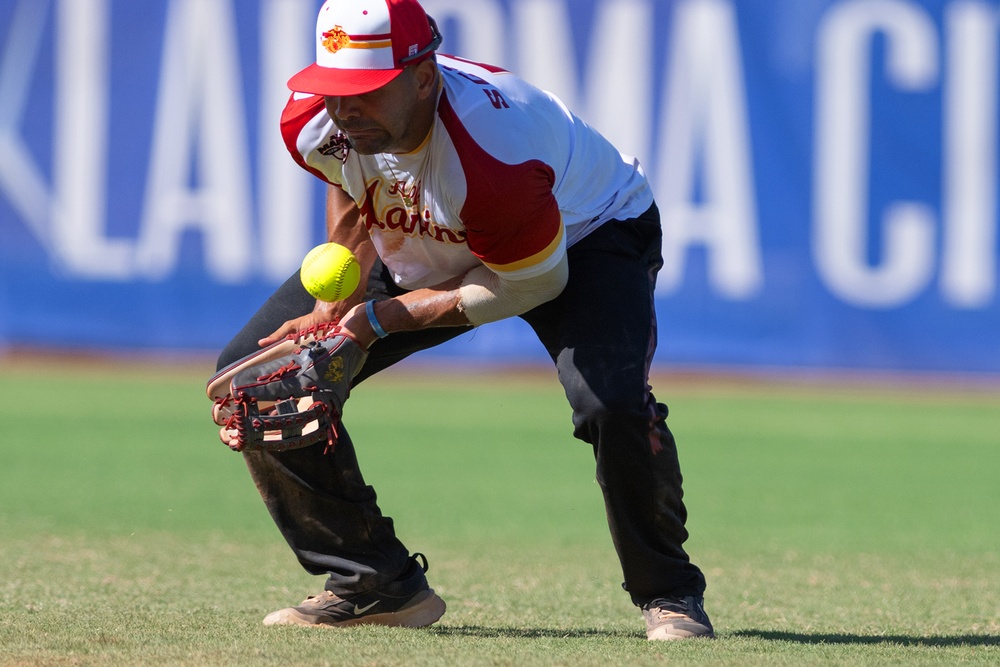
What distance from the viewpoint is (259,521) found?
695 cm

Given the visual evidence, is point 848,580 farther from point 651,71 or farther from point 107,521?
point 651,71

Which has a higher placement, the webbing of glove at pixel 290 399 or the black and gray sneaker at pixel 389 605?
the webbing of glove at pixel 290 399

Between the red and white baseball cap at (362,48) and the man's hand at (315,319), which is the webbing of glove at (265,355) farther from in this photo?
the red and white baseball cap at (362,48)

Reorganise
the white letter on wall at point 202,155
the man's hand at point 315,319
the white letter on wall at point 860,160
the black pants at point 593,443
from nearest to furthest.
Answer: the black pants at point 593,443
the man's hand at point 315,319
the white letter on wall at point 860,160
the white letter on wall at point 202,155

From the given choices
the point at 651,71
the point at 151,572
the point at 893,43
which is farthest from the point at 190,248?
the point at 151,572

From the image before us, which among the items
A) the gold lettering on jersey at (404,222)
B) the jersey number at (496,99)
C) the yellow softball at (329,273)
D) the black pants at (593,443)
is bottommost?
the black pants at (593,443)

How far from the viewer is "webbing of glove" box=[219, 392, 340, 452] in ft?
13.5

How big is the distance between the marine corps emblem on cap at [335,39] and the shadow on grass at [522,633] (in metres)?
1.73

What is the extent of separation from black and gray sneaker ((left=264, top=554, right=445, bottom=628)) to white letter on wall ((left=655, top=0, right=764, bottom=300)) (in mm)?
9806

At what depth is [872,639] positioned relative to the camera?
14.0ft

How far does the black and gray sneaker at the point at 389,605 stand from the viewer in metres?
4.51

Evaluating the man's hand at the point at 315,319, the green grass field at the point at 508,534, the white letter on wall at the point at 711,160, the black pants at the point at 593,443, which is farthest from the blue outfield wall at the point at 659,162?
the man's hand at the point at 315,319

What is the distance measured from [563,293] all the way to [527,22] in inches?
418

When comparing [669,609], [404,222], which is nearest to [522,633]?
[669,609]
